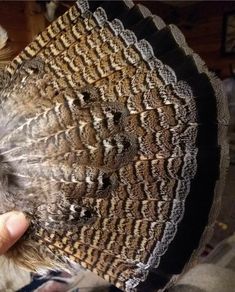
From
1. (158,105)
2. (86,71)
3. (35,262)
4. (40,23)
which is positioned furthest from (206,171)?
(40,23)

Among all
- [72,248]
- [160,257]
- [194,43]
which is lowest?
[194,43]

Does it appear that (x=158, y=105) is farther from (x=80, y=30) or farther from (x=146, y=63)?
(x=80, y=30)

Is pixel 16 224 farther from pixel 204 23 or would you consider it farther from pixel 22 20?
pixel 204 23

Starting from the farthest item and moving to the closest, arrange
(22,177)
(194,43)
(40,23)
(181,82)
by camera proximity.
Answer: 1. (194,43)
2. (40,23)
3. (22,177)
4. (181,82)

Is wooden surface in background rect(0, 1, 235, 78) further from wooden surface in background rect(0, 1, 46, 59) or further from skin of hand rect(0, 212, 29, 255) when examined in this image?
skin of hand rect(0, 212, 29, 255)

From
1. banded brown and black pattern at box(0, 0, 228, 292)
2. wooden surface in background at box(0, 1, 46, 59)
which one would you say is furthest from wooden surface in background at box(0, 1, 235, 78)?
banded brown and black pattern at box(0, 0, 228, 292)

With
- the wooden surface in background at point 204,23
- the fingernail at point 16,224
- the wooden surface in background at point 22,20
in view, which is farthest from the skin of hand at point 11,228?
the wooden surface in background at point 204,23
